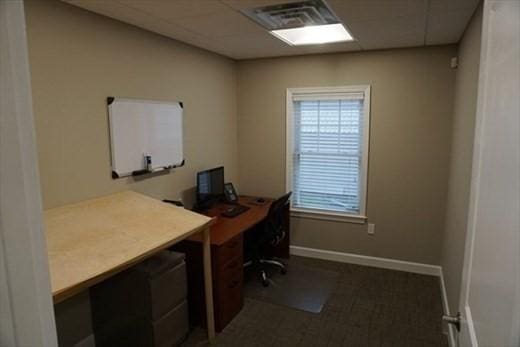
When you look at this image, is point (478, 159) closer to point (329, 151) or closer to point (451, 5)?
point (451, 5)

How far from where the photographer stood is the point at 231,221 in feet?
10.9

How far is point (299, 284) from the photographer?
3.61m

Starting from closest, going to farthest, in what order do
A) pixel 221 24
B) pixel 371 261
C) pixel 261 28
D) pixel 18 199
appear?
pixel 18 199 < pixel 221 24 < pixel 261 28 < pixel 371 261

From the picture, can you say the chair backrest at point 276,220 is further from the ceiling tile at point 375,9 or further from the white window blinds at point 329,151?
the ceiling tile at point 375,9

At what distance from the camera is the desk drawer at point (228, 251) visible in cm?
273

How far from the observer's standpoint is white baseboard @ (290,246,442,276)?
3.83m

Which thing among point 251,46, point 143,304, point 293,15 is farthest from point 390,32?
point 143,304

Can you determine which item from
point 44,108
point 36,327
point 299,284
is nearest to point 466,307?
point 36,327

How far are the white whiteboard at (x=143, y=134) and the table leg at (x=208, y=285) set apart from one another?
86cm

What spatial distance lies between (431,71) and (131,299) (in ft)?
11.0

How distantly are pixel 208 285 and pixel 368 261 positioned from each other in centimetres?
219

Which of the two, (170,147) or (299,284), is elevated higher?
(170,147)

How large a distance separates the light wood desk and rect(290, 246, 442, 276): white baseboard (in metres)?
1.87

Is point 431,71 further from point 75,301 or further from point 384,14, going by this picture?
point 75,301
